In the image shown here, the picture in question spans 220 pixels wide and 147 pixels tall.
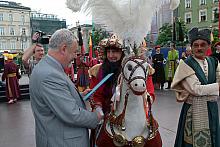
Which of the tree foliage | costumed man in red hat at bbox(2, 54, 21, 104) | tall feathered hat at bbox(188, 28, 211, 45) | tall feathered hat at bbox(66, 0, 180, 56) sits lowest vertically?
costumed man in red hat at bbox(2, 54, 21, 104)

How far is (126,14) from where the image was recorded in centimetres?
228

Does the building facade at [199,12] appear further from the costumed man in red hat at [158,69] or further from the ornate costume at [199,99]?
the ornate costume at [199,99]

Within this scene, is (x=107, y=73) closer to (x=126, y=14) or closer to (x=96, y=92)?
(x=96, y=92)

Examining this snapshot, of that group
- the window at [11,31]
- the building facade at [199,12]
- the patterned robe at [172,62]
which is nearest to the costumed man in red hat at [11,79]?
the patterned robe at [172,62]

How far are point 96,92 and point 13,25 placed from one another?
213 feet

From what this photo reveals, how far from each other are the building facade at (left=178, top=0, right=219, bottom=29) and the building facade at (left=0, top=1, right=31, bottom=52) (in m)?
35.1

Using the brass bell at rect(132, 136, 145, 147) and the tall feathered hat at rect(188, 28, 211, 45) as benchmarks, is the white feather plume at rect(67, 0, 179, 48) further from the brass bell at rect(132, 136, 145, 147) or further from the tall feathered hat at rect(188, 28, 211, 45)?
the brass bell at rect(132, 136, 145, 147)

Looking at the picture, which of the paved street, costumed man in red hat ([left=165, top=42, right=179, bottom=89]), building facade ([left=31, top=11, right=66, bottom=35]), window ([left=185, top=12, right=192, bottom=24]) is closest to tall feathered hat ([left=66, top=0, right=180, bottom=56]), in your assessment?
the paved street

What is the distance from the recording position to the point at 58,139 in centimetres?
178

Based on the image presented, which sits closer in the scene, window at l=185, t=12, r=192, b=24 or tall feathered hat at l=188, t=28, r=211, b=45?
tall feathered hat at l=188, t=28, r=211, b=45

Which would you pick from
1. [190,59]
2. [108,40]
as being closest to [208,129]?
[190,59]

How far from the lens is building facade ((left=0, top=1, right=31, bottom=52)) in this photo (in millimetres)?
60875

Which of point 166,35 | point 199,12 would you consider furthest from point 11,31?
point 166,35

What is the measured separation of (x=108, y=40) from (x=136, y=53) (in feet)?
1.51
